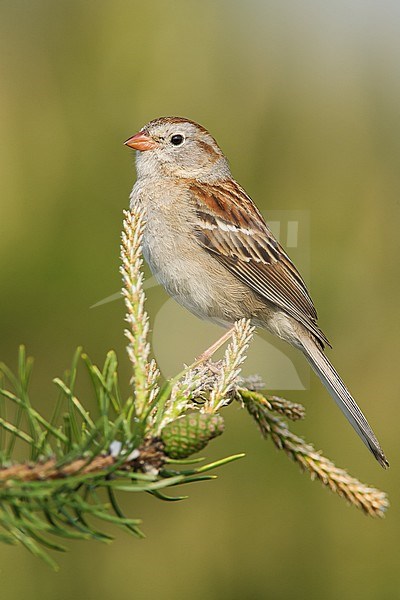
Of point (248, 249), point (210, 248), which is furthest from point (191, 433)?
point (248, 249)

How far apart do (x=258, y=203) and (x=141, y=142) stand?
0.78 metres

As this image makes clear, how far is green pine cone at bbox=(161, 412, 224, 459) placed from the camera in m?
1.08

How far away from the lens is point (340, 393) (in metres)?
2.57

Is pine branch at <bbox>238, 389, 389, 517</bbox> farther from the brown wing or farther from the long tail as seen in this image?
the brown wing

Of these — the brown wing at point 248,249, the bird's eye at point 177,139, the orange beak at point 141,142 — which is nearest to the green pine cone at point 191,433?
the brown wing at point 248,249

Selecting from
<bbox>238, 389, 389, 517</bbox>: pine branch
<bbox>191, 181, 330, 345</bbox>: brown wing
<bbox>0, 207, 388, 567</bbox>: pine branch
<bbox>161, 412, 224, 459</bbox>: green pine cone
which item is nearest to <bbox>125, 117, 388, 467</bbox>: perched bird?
<bbox>191, 181, 330, 345</bbox>: brown wing

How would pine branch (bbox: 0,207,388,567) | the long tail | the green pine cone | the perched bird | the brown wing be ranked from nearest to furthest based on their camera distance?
pine branch (bbox: 0,207,388,567)
the green pine cone
the long tail
the perched bird
the brown wing

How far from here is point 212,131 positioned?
3.61 meters

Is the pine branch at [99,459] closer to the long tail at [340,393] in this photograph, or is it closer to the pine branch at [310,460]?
the pine branch at [310,460]

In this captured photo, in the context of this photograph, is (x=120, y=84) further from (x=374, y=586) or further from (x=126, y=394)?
(x=374, y=586)

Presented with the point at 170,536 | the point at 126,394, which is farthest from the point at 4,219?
the point at 170,536

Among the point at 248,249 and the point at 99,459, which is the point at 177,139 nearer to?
the point at 248,249

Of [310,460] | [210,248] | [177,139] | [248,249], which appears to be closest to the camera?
[310,460]

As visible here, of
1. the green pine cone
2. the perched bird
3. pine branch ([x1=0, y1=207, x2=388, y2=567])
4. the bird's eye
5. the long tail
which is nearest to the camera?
pine branch ([x1=0, y1=207, x2=388, y2=567])
